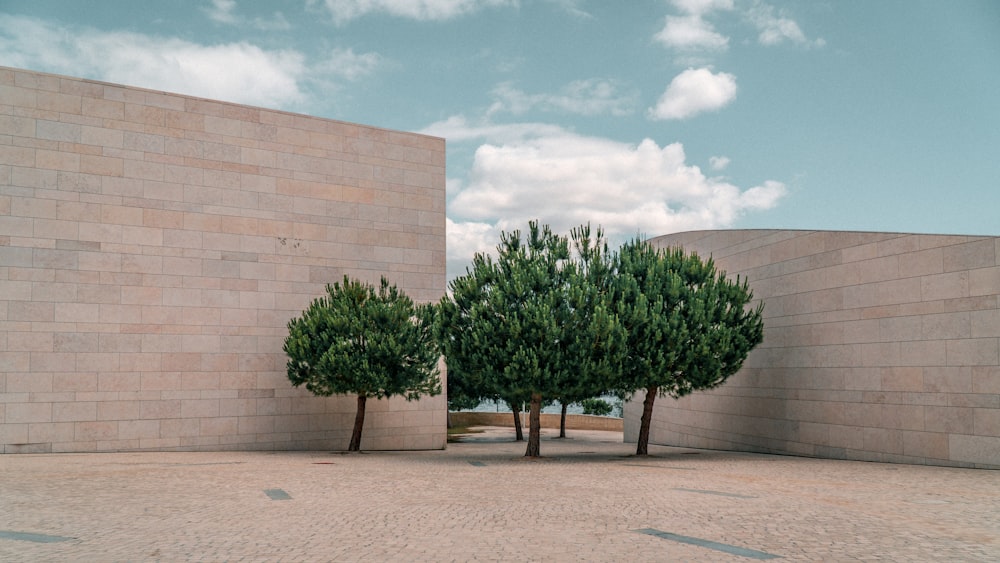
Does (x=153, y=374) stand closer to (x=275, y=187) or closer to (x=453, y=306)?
(x=275, y=187)

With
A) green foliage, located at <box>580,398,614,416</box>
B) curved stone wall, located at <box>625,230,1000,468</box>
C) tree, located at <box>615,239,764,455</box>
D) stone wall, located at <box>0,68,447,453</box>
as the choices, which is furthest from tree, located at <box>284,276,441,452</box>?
green foliage, located at <box>580,398,614,416</box>

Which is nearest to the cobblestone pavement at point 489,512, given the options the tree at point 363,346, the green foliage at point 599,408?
the tree at point 363,346

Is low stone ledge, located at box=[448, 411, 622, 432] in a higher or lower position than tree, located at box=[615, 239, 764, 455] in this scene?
lower

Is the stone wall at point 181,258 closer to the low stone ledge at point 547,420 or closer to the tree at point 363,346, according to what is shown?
the tree at point 363,346

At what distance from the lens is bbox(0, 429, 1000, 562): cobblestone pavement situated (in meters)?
9.68

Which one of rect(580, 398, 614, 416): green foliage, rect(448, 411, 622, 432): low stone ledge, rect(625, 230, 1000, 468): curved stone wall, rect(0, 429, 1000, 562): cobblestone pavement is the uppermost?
rect(625, 230, 1000, 468): curved stone wall

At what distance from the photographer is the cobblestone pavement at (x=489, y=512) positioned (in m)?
9.68

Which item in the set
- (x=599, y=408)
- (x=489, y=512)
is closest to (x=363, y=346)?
(x=489, y=512)

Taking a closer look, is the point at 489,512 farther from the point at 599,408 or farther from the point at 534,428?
the point at 599,408

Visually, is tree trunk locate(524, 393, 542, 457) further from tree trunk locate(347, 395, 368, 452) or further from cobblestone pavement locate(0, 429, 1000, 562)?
tree trunk locate(347, 395, 368, 452)

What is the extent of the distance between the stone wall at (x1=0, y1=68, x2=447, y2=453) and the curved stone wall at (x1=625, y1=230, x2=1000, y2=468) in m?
11.5

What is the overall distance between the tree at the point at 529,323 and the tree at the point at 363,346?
186cm

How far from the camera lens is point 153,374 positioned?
24625 mm

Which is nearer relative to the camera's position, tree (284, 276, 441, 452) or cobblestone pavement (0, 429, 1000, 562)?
cobblestone pavement (0, 429, 1000, 562)
